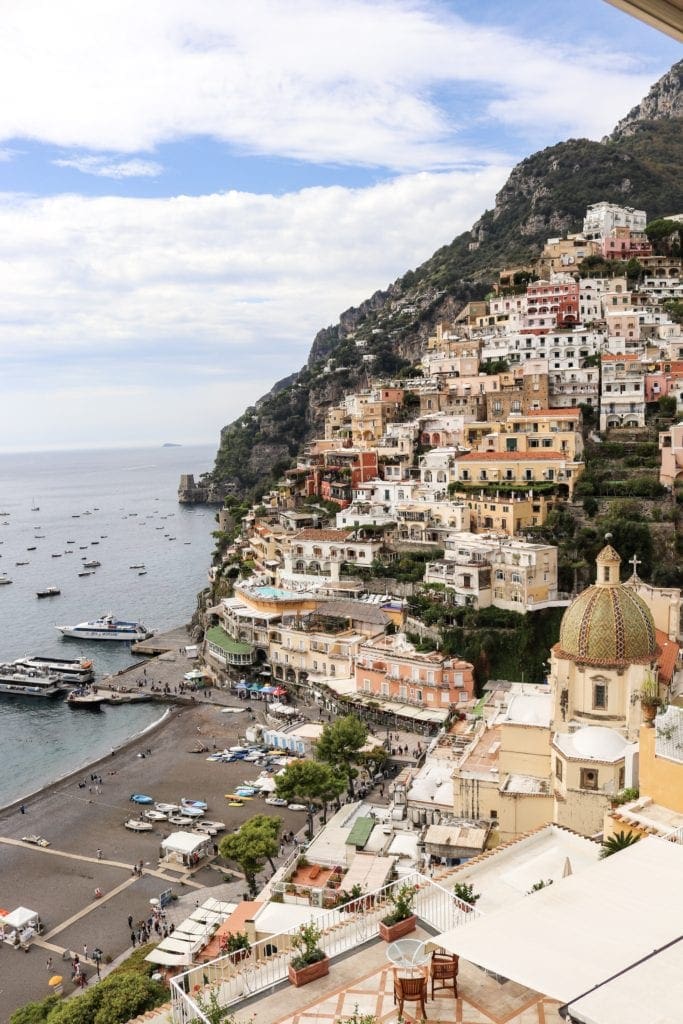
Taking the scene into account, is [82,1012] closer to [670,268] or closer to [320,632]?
[320,632]

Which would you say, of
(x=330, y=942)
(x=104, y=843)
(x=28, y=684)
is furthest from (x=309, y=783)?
(x=28, y=684)

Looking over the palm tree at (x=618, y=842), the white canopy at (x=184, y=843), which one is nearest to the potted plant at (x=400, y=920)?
the palm tree at (x=618, y=842)

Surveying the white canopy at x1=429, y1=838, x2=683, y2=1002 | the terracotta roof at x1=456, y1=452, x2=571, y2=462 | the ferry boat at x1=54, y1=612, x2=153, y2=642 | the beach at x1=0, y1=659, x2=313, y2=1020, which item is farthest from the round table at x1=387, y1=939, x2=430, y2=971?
the ferry boat at x1=54, y1=612, x2=153, y2=642

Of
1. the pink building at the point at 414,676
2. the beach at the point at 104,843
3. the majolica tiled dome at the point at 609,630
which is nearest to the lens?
the majolica tiled dome at the point at 609,630

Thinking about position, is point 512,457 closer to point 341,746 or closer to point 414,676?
point 414,676

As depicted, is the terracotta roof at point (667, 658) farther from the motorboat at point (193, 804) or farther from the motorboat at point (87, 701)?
the motorboat at point (87, 701)
